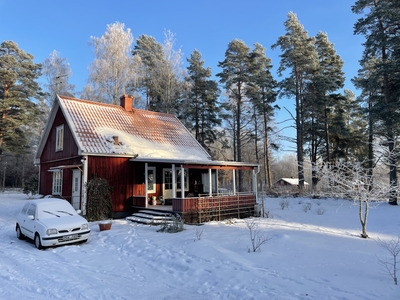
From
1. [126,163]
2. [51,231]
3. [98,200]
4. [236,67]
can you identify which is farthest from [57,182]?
[236,67]

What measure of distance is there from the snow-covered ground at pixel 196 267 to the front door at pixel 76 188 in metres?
4.01

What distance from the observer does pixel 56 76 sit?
3133cm

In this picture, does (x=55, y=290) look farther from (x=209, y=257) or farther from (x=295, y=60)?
(x=295, y=60)

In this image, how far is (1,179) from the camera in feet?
135

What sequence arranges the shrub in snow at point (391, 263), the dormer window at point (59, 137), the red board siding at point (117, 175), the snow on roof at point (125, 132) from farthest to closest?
the dormer window at point (59, 137)
the snow on roof at point (125, 132)
the red board siding at point (117, 175)
the shrub in snow at point (391, 263)

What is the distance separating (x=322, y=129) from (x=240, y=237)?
2374 centimetres

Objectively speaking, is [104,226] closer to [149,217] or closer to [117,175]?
[149,217]

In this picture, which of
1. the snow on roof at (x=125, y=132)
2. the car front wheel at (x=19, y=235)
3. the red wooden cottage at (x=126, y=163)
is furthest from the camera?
the snow on roof at (x=125, y=132)

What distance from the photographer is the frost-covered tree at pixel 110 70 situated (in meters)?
26.0

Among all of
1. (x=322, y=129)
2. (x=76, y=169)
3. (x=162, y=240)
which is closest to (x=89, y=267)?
(x=162, y=240)

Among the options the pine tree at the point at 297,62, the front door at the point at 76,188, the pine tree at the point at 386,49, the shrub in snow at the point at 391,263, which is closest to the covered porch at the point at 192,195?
the front door at the point at 76,188

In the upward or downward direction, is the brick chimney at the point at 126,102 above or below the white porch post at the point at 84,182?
above

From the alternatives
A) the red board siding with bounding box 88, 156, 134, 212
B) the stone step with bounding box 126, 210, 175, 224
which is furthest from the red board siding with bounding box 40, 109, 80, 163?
the stone step with bounding box 126, 210, 175, 224

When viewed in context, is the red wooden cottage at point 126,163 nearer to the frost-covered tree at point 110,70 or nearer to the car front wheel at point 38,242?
the car front wheel at point 38,242
